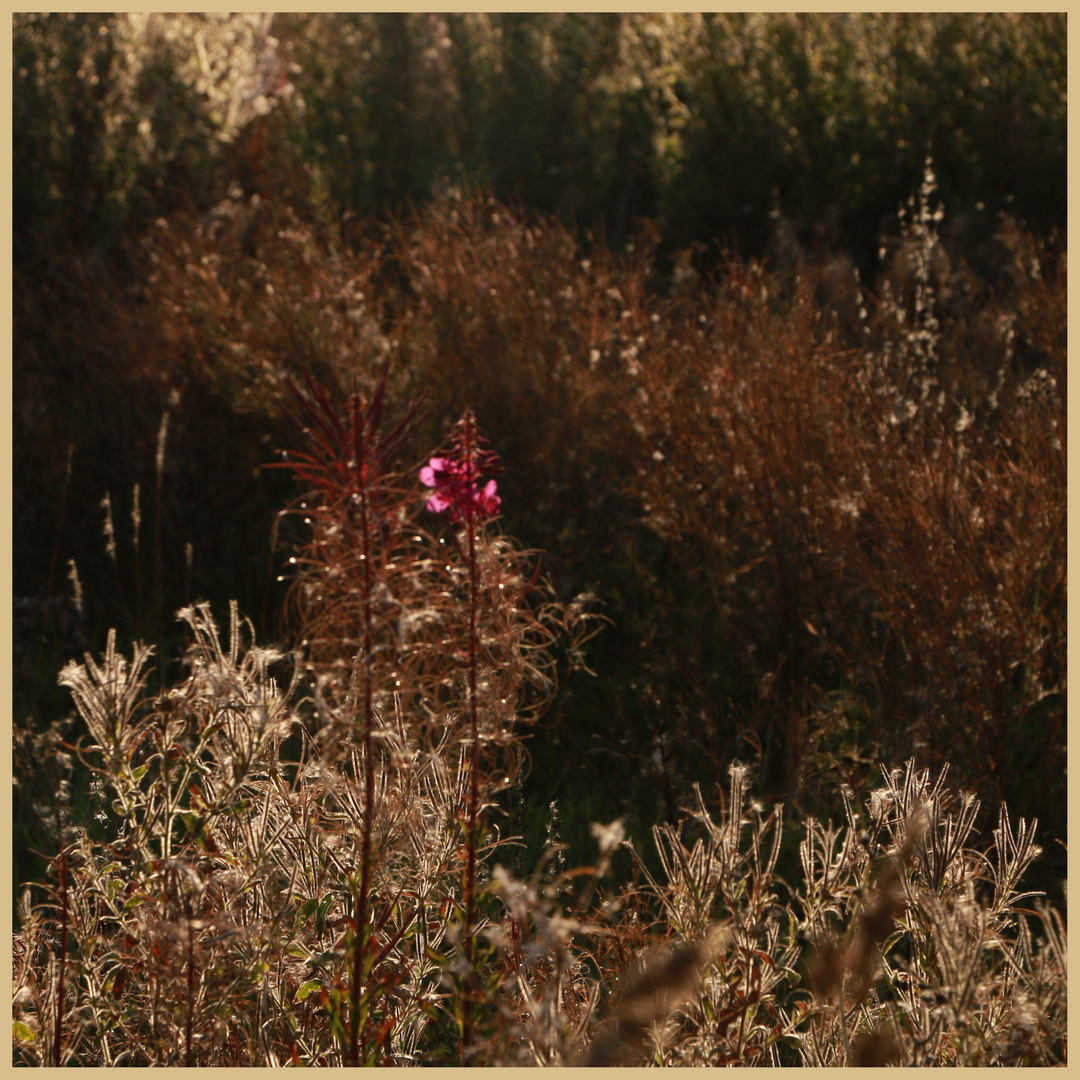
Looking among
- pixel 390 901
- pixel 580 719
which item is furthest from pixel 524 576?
pixel 580 719

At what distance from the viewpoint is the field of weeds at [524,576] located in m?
1.81

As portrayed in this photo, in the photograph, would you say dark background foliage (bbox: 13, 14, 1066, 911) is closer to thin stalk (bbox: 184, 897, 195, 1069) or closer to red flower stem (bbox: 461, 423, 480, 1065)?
red flower stem (bbox: 461, 423, 480, 1065)

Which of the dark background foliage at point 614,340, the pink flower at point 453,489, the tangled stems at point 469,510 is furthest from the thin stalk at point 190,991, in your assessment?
the dark background foliage at point 614,340

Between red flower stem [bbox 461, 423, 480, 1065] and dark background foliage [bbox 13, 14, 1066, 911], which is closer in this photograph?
red flower stem [bbox 461, 423, 480, 1065]

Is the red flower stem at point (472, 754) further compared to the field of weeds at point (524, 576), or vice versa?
the field of weeds at point (524, 576)

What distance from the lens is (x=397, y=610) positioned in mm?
1576

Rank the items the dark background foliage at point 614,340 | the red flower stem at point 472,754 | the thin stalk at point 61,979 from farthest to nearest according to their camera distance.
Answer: the dark background foliage at point 614,340 < the thin stalk at point 61,979 < the red flower stem at point 472,754

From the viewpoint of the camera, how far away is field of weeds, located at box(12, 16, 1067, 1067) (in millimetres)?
1812

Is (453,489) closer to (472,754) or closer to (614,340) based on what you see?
(472,754)

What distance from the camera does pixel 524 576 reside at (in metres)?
3.06

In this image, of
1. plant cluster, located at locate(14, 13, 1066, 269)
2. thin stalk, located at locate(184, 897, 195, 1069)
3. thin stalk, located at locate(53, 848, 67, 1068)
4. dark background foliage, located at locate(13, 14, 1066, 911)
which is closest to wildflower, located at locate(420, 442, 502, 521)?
thin stalk, located at locate(184, 897, 195, 1069)

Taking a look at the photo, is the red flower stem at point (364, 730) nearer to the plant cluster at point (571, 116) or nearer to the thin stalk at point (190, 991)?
the thin stalk at point (190, 991)

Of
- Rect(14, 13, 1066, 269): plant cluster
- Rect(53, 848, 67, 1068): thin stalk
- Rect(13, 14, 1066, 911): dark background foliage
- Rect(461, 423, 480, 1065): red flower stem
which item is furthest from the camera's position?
Rect(14, 13, 1066, 269): plant cluster

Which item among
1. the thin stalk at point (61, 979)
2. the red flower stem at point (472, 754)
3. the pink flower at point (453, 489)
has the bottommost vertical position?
the thin stalk at point (61, 979)
